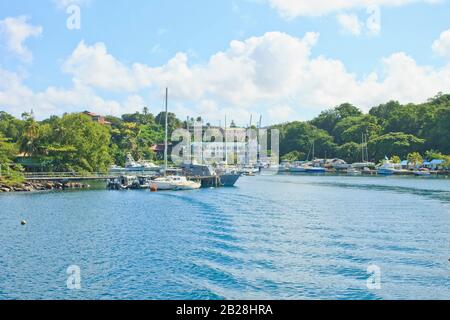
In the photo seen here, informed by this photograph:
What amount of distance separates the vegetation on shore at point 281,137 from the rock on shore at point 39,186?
1393 mm

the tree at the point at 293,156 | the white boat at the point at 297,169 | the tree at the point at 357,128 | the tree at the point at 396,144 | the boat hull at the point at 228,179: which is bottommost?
the boat hull at the point at 228,179

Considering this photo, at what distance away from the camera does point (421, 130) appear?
13675 centimetres

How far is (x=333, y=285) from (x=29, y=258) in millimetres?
15847

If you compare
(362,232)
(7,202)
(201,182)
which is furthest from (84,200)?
(362,232)

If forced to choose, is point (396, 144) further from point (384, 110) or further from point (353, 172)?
point (384, 110)

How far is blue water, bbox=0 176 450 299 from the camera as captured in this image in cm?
2038

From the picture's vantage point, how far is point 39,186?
73188mm

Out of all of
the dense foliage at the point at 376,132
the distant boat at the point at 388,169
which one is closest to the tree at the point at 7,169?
the distant boat at the point at 388,169

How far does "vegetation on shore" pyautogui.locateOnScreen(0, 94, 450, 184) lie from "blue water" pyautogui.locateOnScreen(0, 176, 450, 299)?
124 ft

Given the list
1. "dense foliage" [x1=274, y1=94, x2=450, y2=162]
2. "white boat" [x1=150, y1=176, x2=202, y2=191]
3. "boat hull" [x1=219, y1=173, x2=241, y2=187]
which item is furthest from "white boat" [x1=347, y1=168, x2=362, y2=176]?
"white boat" [x1=150, y1=176, x2=202, y2=191]

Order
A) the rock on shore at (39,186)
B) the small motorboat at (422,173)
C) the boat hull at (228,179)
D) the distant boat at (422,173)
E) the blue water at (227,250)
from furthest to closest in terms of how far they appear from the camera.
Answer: the distant boat at (422,173) → the small motorboat at (422,173) → the boat hull at (228,179) → the rock on shore at (39,186) → the blue water at (227,250)

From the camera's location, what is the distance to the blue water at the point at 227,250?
2038cm

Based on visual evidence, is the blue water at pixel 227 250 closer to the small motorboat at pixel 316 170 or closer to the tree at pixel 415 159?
the tree at pixel 415 159

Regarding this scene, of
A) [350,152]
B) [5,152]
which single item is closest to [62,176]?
[5,152]
